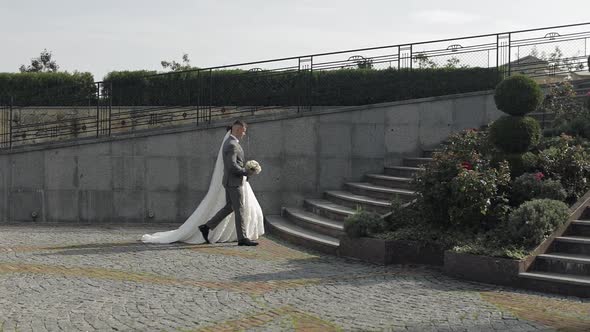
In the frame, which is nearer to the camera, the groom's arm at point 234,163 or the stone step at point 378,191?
the groom's arm at point 234,163

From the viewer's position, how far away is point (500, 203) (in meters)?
9.64

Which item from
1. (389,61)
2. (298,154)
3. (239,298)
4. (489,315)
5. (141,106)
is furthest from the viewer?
(141,106)

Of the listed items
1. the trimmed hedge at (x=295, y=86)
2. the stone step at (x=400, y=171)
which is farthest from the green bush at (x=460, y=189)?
the trimmed hedge at (x=295, y=86)

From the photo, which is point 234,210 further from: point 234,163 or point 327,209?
point 327,209

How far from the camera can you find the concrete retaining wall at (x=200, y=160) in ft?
47.4

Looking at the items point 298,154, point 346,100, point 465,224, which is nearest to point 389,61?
point 346,100

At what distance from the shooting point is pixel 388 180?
13.9 metres

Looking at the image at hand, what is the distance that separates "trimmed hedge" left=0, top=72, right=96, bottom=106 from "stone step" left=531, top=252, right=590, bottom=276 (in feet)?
46.6

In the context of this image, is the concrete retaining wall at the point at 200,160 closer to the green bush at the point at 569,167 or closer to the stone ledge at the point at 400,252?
the green bush at the point at 569,167

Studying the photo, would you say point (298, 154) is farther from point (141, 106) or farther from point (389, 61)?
point (141, 106)

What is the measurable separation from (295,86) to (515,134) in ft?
22.8

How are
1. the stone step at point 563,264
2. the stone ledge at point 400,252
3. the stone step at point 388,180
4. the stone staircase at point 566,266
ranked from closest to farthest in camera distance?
the stone staircase at point 566,266 < the stone step at point 563,264 < the stone ledge at point 400,252 < the stone step at point 388,180

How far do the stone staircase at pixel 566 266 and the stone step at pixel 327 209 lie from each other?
4066 millimetres

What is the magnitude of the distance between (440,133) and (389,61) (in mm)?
2484
